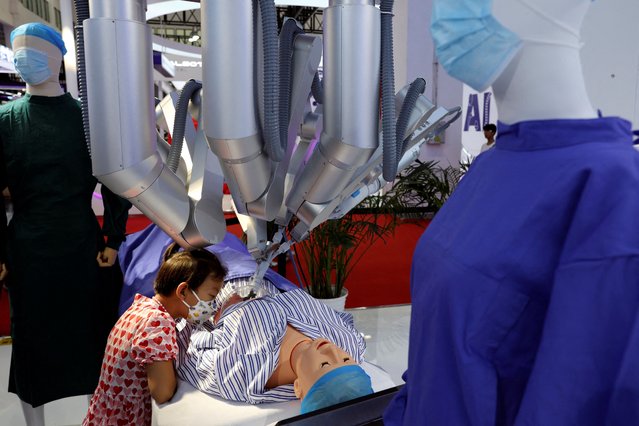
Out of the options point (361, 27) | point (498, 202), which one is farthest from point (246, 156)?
point (498, 202)

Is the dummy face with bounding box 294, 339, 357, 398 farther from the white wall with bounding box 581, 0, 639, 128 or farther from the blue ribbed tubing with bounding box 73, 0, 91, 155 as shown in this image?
the white wall with bounding box 581, 0, 639, 128

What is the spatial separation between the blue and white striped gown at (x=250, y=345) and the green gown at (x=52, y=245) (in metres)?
0.47

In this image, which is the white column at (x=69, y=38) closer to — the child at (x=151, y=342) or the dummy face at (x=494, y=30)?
the child at (x=151, y=342)

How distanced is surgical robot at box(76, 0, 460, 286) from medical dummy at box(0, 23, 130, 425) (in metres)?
1.03

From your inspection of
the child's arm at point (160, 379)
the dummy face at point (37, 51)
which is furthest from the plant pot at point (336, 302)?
the dummy face at point (37, 51)

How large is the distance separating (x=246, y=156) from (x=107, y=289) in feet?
5.00

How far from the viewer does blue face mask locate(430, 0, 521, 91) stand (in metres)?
0.75

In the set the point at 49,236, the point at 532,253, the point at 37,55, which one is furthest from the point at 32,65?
the point at 532,253

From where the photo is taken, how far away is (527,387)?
0.68 m

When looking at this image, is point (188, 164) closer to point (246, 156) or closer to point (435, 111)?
point (246, 156)

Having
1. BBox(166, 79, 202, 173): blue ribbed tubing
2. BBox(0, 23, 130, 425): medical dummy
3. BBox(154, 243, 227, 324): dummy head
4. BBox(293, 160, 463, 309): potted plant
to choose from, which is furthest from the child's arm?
BBox(293, 160, 463, 309): potted plant

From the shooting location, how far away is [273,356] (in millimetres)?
1795

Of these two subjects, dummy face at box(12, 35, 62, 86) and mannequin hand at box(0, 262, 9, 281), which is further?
mannequin hand at box(0, 262, 9, 281)

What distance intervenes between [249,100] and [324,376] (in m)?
0.94
